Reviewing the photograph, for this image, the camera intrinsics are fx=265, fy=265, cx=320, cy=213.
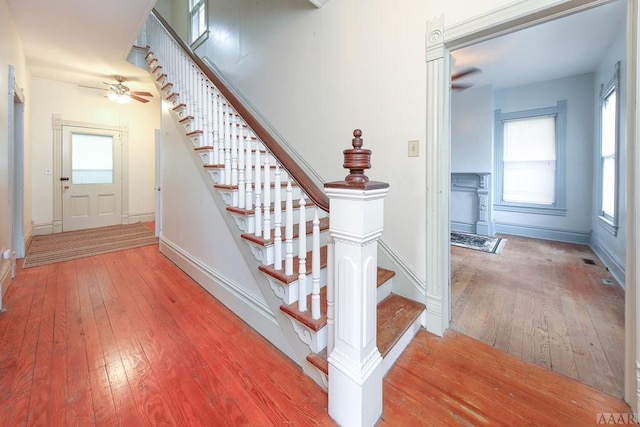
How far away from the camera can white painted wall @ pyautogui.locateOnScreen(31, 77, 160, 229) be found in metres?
4.37

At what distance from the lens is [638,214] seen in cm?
112

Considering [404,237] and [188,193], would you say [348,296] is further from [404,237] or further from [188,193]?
[188,193]

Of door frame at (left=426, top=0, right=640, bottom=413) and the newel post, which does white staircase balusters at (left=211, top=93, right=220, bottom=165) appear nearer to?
the newel post

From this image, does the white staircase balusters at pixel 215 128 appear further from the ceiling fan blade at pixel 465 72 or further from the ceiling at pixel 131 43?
the ceiling fan blade at pixel 465 72

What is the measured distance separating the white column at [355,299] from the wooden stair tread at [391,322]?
0.18 m

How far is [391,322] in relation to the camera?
1.61 meters

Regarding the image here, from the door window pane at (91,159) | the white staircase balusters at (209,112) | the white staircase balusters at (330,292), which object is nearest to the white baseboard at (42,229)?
the door window pane at (91,159)

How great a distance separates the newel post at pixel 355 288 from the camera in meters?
1.02

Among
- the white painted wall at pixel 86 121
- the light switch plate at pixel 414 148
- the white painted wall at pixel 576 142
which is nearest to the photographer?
the light switch plate at pixel 414 148

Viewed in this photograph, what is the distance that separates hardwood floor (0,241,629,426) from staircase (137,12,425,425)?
192 millimetres

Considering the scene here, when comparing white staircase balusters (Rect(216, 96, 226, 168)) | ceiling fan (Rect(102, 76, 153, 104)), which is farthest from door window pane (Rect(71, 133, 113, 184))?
white staircase balusters (Rect(216, 96, 226, 168))

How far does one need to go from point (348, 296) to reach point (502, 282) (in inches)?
90.4

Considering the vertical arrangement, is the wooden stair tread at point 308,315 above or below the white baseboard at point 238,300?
above

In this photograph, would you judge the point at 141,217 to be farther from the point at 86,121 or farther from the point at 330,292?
the point at 330,292
